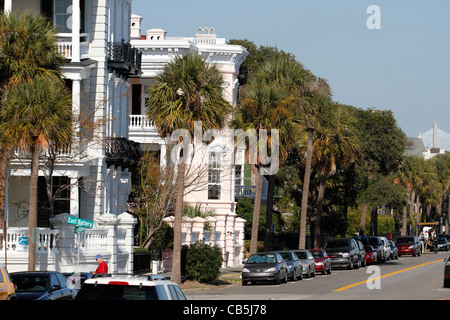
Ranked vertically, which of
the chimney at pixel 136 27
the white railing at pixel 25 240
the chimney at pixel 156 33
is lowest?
the white railing at pixel 25 240

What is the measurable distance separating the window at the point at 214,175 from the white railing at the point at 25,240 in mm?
21686

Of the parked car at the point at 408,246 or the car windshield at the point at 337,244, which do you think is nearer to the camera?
the car windshield at the point at 337,244

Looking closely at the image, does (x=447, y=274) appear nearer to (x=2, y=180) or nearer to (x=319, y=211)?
(x=2, y=180)

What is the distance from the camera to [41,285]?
22719 mm

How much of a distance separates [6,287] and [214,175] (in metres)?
33.4

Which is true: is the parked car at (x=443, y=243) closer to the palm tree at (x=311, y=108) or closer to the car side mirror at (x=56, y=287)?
the palm tree at (x=311, y=108)

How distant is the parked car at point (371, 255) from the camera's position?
5722 centimetres

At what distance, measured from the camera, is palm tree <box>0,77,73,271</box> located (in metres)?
28.4

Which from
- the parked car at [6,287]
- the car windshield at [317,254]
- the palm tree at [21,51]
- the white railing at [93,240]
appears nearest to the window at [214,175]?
the car windshield at [317,254]

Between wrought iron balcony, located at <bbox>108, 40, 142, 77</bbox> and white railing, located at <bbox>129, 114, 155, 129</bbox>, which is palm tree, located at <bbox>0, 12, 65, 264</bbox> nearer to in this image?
wrought iron balcony, located at <bbox>108, 40, 142, 77</bbox>

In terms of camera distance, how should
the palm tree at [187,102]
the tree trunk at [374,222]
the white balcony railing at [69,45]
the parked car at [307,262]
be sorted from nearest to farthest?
the palm tree at [187,102] → the white balcony railing at [69,45] → the parked car at [307,262] → the tree trunk at [374,222]

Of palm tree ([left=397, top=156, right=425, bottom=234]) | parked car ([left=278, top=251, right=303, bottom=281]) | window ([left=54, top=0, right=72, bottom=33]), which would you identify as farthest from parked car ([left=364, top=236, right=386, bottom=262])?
palm tree ([left=397, top=156, right=425, bottom=234])

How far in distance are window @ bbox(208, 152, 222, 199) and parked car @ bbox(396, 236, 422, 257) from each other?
22962mm
